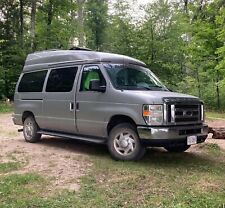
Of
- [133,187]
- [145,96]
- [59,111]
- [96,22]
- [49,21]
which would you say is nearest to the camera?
[133,187]

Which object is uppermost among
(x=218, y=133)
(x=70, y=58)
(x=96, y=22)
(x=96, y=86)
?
(x=96, y=22)

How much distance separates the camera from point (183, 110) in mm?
7051

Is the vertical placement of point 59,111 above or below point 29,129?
above

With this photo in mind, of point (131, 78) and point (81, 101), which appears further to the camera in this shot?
point (81, 101)

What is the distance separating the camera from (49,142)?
31.6ft

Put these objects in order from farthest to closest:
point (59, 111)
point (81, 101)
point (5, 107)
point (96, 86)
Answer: point (5, 107)
point (59, 111)
point (81, 101)
point (96, 86)

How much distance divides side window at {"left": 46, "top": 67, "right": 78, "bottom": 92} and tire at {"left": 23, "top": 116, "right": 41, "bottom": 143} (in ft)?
3.50

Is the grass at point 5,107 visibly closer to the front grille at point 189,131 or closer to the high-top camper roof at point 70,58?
the high-top camper roof at point 70,58

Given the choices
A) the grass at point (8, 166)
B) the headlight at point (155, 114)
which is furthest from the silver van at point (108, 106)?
the grass at point (8, 166)

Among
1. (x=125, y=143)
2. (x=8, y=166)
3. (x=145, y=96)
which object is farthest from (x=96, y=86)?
(x=8, y=166)

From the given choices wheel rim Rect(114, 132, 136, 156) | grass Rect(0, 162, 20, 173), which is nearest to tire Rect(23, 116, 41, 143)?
grass Rect(0, 162, 20, 173)

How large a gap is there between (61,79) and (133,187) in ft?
12.9

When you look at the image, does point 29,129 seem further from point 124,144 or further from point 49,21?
point 49,21

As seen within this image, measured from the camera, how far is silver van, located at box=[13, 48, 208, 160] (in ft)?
22.5
